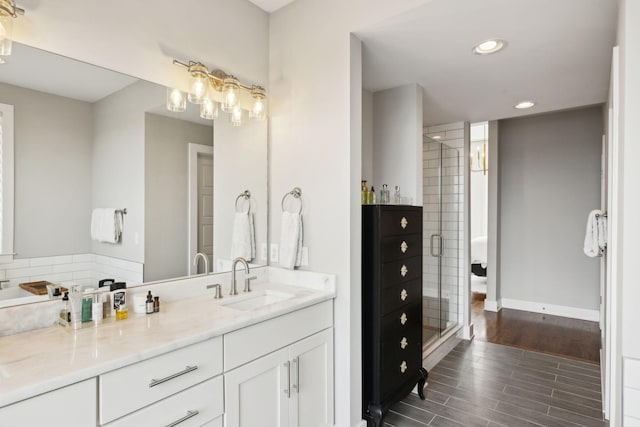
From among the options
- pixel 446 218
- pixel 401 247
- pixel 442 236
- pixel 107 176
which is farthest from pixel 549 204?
pixel 107 176

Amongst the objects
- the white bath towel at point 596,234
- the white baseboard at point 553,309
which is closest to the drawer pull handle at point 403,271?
the white bath towel at point 596,234

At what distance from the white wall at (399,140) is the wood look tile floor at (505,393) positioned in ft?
4.81

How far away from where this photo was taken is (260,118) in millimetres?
2359

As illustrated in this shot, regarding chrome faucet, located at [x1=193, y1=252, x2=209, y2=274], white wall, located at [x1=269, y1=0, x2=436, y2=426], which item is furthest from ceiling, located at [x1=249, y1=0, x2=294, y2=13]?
chrome faucet, located at [x1=193, y1=252, x2=209, y2=274]

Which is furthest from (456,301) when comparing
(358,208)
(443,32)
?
(443,32)

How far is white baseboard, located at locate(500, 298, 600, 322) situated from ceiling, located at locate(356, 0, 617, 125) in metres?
2.77

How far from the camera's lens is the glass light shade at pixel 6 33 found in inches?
53.5

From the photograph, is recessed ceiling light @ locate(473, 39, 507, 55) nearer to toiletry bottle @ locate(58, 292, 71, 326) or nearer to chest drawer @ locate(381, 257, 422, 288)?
chest drawer @ locate(381, 257, 422, 288)

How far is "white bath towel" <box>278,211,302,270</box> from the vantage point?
2270mm

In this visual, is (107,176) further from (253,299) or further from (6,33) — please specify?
(253,299)

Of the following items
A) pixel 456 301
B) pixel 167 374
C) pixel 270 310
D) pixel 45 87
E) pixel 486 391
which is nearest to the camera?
pixel 167 374

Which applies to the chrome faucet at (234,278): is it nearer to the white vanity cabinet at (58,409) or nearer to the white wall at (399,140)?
the white vanity cabinet at (58,409)

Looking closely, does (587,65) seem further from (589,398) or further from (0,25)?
(0,25)

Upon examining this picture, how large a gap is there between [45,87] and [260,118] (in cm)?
113
